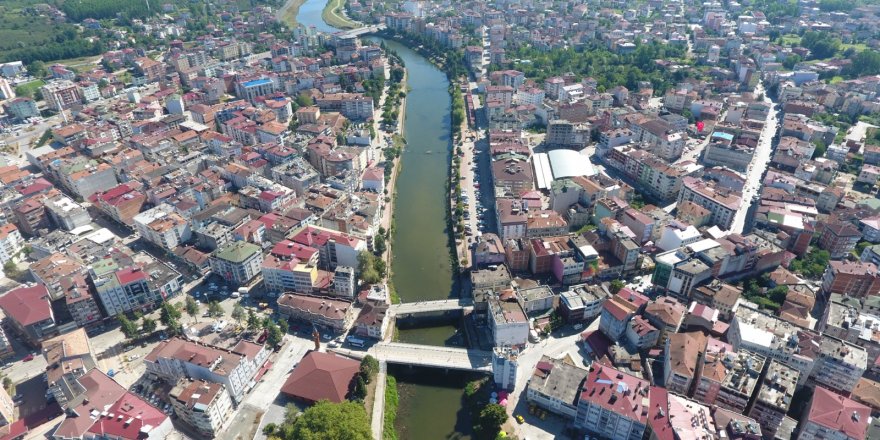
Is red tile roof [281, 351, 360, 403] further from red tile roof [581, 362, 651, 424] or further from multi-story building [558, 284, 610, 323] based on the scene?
multi-story building [558, 284, 610, 323]

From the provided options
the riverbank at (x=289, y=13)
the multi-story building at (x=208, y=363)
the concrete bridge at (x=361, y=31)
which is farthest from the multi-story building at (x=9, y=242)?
the riverbank at (x=289, y=13)

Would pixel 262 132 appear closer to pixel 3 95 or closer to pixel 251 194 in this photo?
pixel 251 194

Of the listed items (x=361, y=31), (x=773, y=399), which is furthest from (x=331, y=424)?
(x=361, y=31)

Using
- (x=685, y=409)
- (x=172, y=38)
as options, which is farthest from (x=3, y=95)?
(x=685, y=409)

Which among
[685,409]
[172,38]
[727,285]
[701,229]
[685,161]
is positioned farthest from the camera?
[172,38]

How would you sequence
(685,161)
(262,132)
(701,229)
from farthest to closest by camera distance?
(262,132), (685,161), (701,229)

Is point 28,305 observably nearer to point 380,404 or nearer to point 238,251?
point 238,251

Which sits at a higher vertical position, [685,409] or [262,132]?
[262,132]
